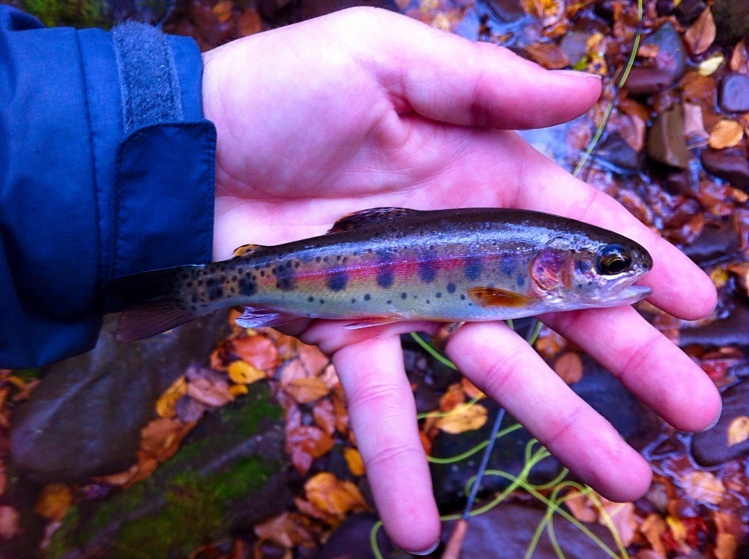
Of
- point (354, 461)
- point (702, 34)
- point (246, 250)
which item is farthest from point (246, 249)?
point (702, 34)

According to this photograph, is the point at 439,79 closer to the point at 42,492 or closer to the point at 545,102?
the point at 545,102

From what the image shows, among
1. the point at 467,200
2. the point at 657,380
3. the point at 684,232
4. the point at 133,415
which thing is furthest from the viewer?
the point at 684,232

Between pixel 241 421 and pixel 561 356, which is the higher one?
pixel 561 356

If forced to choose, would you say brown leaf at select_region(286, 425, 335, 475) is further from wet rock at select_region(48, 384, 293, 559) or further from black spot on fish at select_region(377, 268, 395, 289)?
black spot on fish at select_region(377, 268, 395, 289)

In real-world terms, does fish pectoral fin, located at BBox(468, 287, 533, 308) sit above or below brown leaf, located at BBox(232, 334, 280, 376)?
above

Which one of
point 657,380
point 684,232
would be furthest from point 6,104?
point 684,232

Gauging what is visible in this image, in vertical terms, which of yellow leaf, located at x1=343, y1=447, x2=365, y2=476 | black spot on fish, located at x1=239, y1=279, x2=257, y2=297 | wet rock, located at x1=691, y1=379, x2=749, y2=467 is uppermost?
black spot on fish, located at x1=239, y1=279, x2=257, y2=297

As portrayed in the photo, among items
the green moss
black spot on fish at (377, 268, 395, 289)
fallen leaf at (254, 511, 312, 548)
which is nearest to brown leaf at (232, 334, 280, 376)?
fallen leaf at (254, 511, 312, 548)
